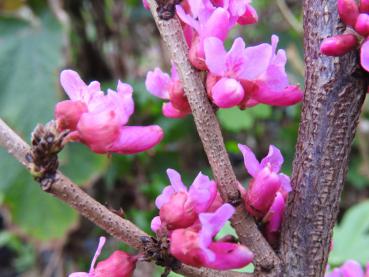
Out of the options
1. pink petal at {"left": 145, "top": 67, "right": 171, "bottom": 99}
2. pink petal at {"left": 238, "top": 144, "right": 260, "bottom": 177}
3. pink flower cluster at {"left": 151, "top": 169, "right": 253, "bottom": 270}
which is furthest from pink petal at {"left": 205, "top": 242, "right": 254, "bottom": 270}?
pink petal at {"left": 145, "top": 67, "right": 171, "bottom": 99}

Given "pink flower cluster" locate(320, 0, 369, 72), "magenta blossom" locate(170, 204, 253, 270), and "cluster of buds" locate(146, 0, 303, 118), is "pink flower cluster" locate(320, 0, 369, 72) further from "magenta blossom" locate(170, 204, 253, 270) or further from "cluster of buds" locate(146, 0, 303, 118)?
"magenta blossom" locate(170, 204, 253, 270)

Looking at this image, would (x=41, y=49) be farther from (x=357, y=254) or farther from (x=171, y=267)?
(x=171, y=267)

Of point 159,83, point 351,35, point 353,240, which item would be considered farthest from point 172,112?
point 353,240

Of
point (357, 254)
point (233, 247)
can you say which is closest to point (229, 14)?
point (233, 247)

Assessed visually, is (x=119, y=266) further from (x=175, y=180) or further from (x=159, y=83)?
(x=159, y=83)

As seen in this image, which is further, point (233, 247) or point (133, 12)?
point (133, 12)

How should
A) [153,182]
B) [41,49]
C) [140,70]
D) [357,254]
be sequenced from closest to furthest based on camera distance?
[357,254] < [41,49] < [153,182] < [140,70]

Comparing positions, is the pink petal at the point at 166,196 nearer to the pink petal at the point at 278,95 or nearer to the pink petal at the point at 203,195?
the pink petal at the point at 203,195
